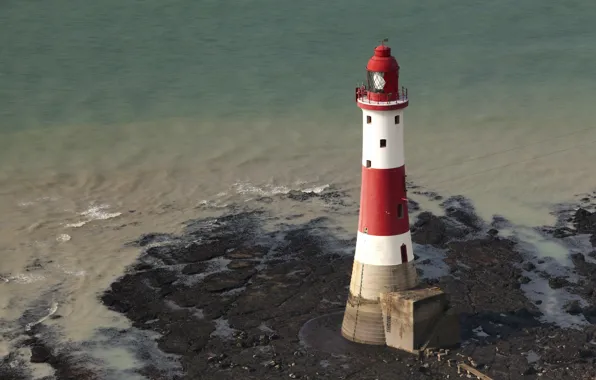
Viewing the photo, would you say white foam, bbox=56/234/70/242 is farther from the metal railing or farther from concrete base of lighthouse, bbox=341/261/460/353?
the metal railing

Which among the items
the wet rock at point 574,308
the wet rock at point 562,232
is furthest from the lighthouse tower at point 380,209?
the wet rock at point 562,232

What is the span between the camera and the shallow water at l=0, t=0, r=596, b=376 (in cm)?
3709

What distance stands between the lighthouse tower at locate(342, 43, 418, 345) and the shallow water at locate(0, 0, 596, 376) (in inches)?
209

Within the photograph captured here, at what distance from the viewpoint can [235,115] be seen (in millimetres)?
45125

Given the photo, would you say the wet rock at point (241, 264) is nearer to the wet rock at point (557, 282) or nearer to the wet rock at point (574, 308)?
the wet rock at point (557, 282)

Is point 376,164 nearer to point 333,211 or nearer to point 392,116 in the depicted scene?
point 392,116

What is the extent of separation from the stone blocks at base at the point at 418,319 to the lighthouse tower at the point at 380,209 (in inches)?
10.4

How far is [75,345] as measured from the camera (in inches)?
1196

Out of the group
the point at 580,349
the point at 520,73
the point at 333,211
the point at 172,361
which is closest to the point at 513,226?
the point at 333,211

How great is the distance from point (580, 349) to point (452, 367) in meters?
2.71

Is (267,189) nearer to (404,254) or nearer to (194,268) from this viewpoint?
(194,268)

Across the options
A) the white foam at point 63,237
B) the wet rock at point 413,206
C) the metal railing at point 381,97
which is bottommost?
the wet rock at point 413,206

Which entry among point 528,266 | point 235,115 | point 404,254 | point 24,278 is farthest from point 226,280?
point 235,115

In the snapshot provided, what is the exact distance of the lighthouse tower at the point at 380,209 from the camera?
27797 millimetres
